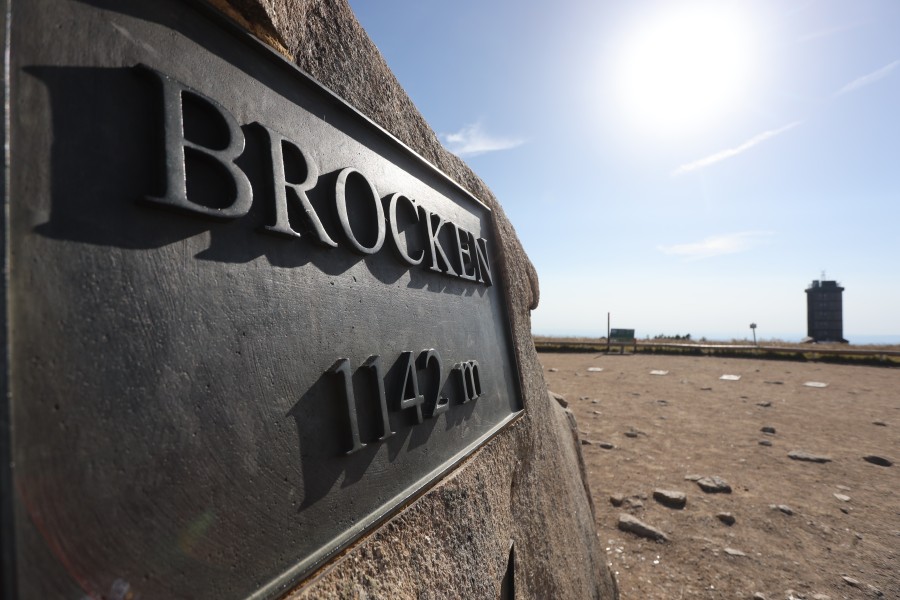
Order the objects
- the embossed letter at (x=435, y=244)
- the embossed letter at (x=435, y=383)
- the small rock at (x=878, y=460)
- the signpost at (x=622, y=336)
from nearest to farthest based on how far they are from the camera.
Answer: the embossed letter at (x=435, y=383) < the embossed letter at (x=435, y=244) < the small rock at (x=878, y=460) < the signpost at (x=622, y=336)

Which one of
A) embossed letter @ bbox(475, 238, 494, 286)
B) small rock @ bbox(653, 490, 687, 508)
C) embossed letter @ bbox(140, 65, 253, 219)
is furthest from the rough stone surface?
embossed letter @ bbox(140, 65, 253, 219)

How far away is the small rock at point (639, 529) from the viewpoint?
10.7 ft

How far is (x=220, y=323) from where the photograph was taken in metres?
0.79

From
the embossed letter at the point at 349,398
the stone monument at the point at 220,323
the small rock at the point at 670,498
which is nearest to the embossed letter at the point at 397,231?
the stone monument at the point at 220,323

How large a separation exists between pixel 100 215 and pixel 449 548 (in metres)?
1.26

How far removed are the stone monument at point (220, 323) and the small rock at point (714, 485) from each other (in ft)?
11.5

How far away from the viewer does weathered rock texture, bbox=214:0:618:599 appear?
108 cm

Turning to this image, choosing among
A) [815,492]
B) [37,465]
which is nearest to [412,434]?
[37,465]

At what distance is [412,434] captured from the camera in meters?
1.27

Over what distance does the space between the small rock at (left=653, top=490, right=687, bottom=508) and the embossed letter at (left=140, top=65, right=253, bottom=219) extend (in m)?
4.28

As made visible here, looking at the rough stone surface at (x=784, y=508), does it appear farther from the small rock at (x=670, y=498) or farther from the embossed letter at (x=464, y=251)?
the embossed letter at (x=464, y=251)

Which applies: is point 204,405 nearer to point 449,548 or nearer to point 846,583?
point 449,548

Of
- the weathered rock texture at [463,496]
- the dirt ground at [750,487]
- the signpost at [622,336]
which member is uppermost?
the weathered rock texture at [463,496]

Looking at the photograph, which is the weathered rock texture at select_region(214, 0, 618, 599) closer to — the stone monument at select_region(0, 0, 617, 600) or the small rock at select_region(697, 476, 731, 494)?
the stone monument at select_region(0, 0, 617, 600)
